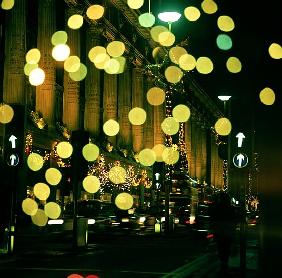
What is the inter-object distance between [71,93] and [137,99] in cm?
2192

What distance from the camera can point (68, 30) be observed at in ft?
169

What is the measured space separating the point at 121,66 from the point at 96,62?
22.2 feet

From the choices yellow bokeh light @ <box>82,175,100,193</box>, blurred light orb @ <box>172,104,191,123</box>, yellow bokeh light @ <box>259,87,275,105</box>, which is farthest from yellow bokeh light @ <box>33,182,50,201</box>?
blurred light orb @ <box>172,104,191,123</box>

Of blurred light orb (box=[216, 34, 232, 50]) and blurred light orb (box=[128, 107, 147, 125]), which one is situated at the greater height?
blurred light orb (box=[128, 107, 147, 125])

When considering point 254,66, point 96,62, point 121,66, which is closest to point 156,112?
point 121,66

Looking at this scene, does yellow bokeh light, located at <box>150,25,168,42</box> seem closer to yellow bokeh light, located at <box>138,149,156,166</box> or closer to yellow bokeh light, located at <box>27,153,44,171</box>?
yellow bokeh light, located at <box>138,149,156,166</box>

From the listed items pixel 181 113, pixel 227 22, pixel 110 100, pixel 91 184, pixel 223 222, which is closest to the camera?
pixel 227 22

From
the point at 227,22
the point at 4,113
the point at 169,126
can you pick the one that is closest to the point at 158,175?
the point at 4,113

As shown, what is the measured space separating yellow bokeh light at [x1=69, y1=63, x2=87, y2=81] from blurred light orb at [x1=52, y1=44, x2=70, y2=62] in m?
2.61

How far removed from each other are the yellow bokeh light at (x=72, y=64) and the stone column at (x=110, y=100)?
788 cm

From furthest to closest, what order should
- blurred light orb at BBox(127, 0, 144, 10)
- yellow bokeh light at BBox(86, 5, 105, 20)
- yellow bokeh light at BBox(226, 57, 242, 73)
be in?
blurred light orb at BBox(127, 0, 144, 10)
yellow bokeh light at BBox(86, 5, 105, 20)
yellow bokeh light at BBox(226, 57, 242, 73)

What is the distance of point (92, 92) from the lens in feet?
186

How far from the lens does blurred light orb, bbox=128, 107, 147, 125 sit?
7009 cm

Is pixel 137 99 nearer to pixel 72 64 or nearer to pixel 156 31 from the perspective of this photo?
pixel 156 31
